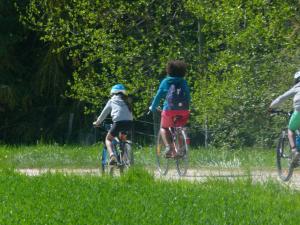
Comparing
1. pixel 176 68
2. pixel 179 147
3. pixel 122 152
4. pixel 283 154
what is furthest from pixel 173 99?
pixel 283 154

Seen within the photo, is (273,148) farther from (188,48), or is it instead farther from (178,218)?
(178,218)

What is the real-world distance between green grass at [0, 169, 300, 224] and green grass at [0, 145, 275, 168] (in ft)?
12.3

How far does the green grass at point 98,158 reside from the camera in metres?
17.9

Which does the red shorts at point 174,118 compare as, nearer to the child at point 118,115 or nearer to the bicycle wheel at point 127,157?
the child at point 118,115

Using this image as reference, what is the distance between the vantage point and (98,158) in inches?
784

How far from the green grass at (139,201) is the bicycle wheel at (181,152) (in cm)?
166

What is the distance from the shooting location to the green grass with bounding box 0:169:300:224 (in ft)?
34.0

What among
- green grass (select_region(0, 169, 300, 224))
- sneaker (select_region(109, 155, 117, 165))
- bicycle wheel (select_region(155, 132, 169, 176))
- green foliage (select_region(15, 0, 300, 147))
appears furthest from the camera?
green foliage (select_region(15, 0, 300, 147))

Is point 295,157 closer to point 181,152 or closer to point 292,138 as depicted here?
point 292,138

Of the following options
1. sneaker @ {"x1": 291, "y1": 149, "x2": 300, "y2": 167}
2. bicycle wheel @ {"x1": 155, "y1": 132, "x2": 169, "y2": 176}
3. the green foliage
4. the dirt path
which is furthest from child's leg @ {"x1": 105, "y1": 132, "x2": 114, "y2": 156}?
the green foliage

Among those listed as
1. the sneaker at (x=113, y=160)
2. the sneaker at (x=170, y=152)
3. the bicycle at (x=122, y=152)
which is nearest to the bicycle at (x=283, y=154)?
the sneaker at (x=170, y=152)

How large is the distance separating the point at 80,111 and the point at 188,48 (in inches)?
284

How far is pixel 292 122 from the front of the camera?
Answer: 1443 cm

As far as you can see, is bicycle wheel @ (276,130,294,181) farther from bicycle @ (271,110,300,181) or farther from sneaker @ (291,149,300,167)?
sneaker @ (291,149,300,167)
